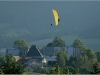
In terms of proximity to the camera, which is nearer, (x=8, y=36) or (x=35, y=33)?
(x=8, y=36)

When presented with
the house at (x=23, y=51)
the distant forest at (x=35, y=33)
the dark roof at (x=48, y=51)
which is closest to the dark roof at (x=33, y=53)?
the house at (x=23, y=51)

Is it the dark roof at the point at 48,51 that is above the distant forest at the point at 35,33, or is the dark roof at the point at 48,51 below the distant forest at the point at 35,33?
below

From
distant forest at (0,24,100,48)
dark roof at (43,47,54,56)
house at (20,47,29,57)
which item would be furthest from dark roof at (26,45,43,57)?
distant forest at (0,24,100,48)

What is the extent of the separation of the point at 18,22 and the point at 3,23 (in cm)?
1248

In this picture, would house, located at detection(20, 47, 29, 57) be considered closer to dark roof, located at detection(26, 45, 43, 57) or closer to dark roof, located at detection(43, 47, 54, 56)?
dark roof, located at detection(26, 45, 43, 57)

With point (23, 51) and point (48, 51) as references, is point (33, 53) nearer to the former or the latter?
point (48, 51)

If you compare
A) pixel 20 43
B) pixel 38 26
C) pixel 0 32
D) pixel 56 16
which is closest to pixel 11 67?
pixel 56 16

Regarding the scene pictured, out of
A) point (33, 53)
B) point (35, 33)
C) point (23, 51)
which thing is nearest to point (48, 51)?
point (33, 53)

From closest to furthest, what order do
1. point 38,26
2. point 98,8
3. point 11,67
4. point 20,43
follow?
1. point 11,67
2. point 20,43
3. point 38,26
4. point 98,8

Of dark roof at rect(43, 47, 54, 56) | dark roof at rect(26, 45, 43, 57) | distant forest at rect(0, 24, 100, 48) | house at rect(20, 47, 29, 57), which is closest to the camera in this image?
dark roof at rect(26, 45, 43, 57)

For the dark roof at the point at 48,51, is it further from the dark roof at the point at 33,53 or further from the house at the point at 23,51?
the house at the point at 23,51

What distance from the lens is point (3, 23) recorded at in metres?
177

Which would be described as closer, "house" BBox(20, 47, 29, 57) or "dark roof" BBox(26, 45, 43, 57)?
"dark roof" BBox(26, 45, 43, 57)

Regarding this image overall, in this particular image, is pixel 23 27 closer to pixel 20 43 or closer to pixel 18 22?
pixel 18 22
